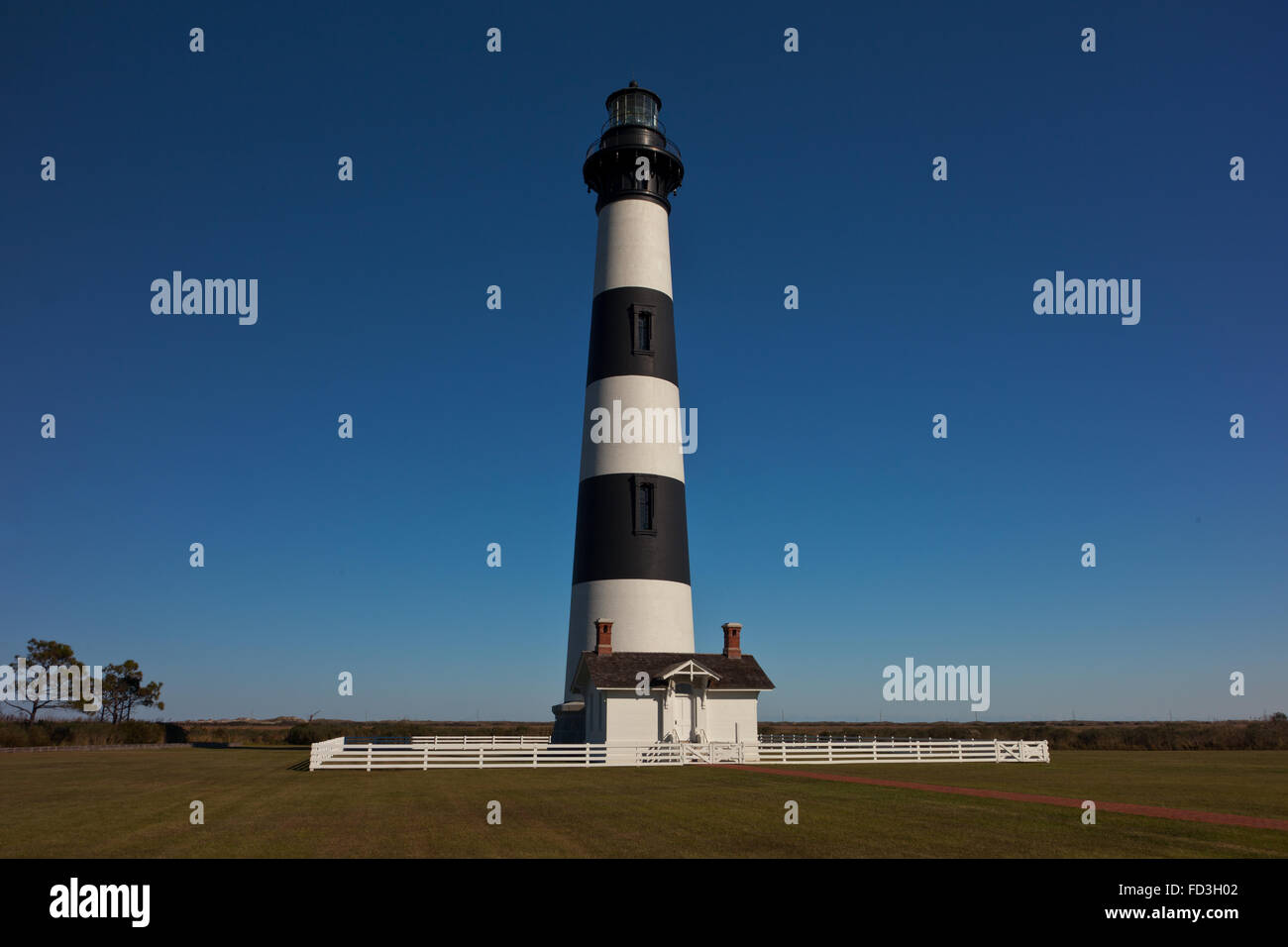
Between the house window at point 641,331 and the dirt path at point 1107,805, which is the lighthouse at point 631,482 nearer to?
the house window at point 641,331

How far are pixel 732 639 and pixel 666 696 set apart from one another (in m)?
4.72

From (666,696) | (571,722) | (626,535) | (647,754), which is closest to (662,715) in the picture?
(666,696)

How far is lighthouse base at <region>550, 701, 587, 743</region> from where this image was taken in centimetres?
3947

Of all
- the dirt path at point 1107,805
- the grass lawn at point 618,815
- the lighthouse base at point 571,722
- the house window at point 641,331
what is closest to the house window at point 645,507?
the house window at point 641,331

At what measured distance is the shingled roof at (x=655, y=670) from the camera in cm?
3556

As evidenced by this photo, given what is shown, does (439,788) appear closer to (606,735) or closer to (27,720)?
(606,735)

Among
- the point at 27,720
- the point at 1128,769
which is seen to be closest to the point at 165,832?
the point at 1128,769

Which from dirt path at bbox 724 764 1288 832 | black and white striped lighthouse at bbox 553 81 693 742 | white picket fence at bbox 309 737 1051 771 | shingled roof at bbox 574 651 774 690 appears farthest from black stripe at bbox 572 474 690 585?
dirt path at bbox 724 764 1288 832

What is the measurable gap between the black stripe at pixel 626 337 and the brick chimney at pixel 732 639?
10.8 metres

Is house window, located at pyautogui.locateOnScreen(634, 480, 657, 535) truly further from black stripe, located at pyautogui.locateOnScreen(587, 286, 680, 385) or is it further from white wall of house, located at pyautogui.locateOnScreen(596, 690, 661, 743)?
white wall of house, located at pyautogui.locateOnScreen(596, 690, 661, 743)

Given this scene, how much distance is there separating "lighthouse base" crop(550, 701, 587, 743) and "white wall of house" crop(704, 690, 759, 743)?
594cm
